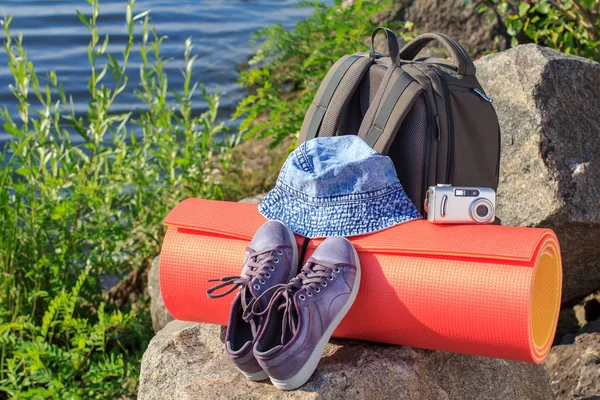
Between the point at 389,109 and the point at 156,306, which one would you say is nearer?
the point at 389,109

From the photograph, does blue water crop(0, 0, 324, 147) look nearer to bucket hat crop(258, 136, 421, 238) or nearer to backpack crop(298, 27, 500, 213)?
backpack crop(298, 27, 500, 213)

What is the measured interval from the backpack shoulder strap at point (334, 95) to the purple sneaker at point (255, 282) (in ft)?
1.68

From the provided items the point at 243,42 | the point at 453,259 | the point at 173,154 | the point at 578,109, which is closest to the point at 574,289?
the point at 578,109

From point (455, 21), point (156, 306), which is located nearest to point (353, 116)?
point (156, 306)

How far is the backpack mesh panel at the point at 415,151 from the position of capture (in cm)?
269

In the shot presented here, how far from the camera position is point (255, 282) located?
7.63 feet

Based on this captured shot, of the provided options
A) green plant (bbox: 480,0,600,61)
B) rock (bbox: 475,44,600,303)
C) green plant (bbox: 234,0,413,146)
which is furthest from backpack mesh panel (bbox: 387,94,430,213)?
green plant (bbox: 480,0,600,61)

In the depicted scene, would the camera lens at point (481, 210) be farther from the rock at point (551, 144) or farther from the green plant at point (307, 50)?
the green plant at point (307, 50)

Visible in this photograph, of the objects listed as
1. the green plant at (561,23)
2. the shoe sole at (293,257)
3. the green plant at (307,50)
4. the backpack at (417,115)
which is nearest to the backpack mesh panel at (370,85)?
the backpack at (417,115)

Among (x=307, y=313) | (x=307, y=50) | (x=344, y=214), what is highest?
(x=307, y=50)

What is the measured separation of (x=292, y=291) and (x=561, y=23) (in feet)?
10.7

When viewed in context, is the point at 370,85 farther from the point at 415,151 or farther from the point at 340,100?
the point at 415,151

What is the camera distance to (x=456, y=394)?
8.29ft

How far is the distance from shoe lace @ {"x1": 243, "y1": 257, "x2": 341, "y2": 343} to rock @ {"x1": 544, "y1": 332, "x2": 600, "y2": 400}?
1.41 metres
